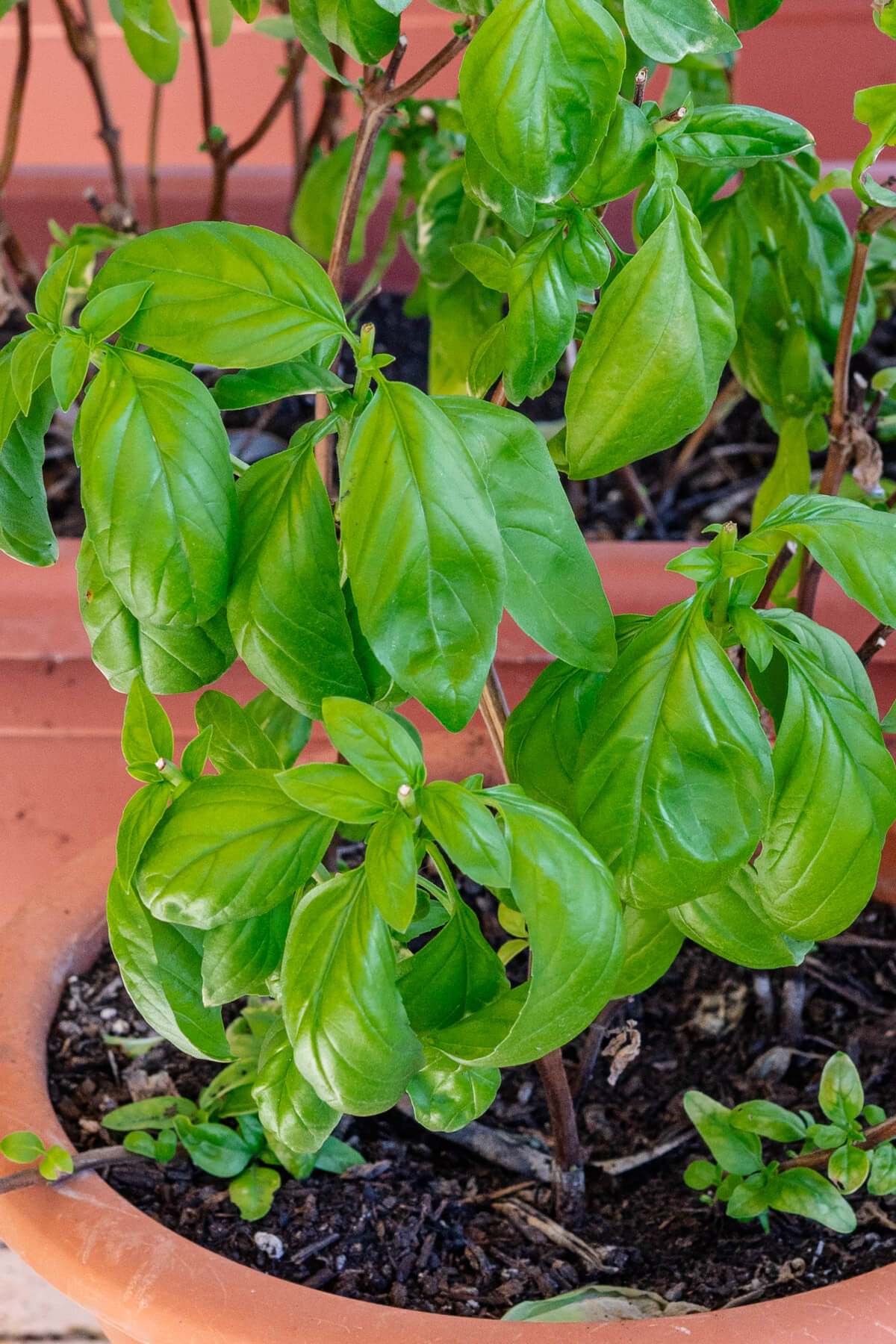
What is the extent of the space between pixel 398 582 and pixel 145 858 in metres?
0.16

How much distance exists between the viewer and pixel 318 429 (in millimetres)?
475

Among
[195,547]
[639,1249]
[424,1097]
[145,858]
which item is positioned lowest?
[639,1249]

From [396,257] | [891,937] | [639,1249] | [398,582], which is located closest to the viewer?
[398,582]

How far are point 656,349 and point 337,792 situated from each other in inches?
7.6

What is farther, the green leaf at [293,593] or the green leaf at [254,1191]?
the green leaf at [254,1191]

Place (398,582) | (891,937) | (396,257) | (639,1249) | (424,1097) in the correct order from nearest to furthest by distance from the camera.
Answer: (398,582) < (424,1097) < (639,1249) < (891,937) < (396,257)

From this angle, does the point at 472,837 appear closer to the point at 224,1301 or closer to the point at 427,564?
the point at 427,564

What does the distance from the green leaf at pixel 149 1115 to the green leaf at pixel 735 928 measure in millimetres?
325

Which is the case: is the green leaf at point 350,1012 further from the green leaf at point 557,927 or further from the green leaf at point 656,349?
the green leaf at point 656,349

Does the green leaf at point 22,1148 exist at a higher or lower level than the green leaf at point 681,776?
lower

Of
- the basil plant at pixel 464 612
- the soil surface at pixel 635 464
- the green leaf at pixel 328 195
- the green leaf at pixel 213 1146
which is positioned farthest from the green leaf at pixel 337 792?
the soil surface at pixel 635 464

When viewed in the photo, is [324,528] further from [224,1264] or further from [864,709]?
[224,1264]

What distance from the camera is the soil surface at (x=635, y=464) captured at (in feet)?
4.09

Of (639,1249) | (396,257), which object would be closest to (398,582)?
(639,1249)
